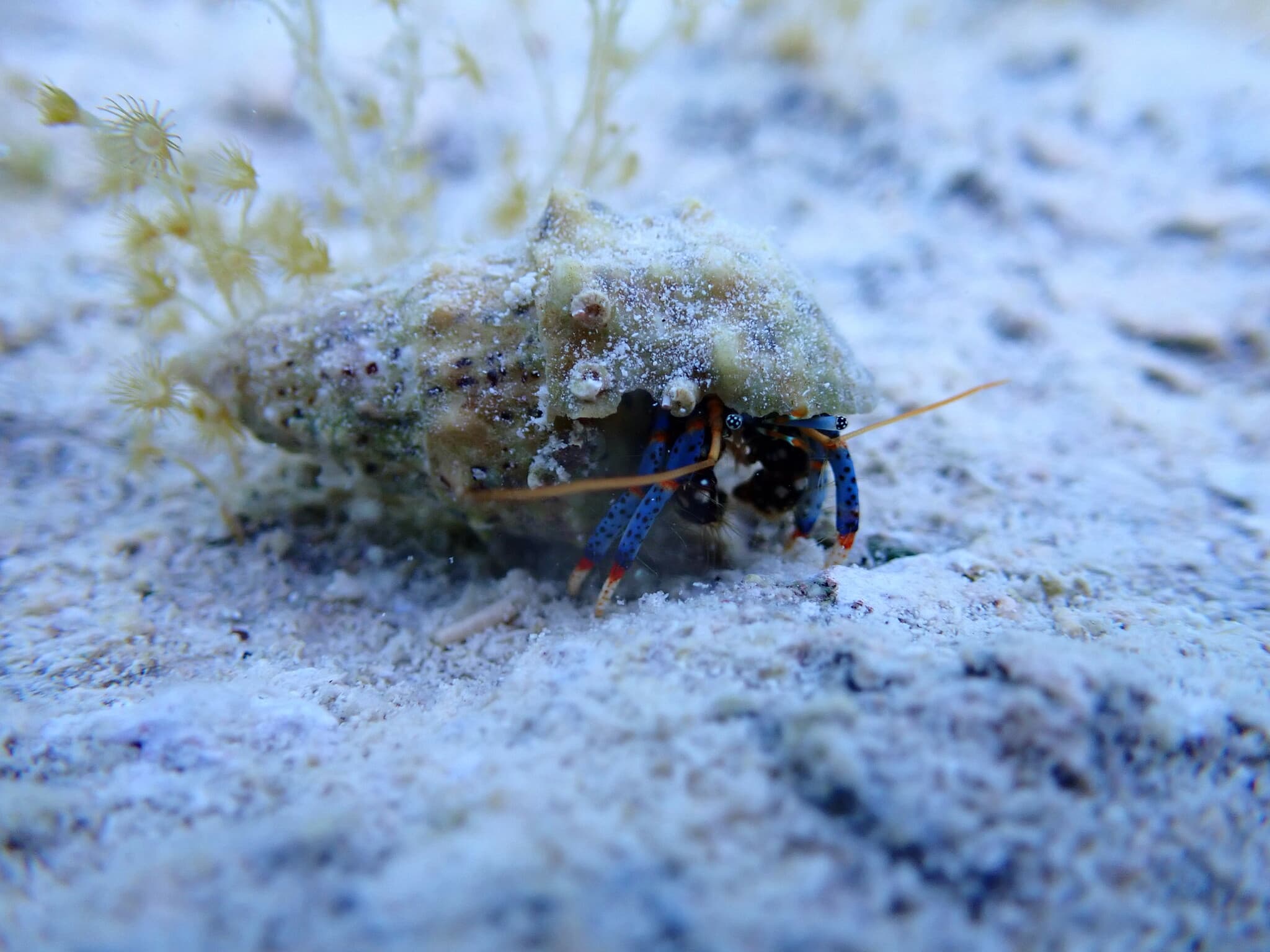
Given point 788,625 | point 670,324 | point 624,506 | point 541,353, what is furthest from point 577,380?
point 788,625

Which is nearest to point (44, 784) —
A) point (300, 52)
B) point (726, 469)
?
point (726, 469)

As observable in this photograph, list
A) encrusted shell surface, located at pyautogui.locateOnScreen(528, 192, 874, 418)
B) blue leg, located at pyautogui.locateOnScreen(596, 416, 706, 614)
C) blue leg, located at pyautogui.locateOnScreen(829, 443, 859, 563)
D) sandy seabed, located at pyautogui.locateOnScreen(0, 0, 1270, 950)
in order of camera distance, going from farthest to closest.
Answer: blue leg, located at pyautogui.locateOnScreen(829, 443, 859, 563) < blue leg, located at pyautogui.locateOnScreen(596, 416, 706, 614) < encrusted shell surface, located at pyautogui.locateOnScreen(528, 192, 874, 418) < sandy seabed, located at pyautogui.locateOnScreen(0, 0, 1270, 950)

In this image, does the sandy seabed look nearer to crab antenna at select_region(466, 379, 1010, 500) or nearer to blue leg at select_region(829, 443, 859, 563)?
blue leg at select_region(829, 443, 859, 563)

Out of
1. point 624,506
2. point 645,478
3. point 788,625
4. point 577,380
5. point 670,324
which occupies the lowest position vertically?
point 788,625

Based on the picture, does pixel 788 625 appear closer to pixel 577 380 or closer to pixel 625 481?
pixel 625 481

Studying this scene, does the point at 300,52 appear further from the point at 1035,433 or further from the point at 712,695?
the point at 1035,433

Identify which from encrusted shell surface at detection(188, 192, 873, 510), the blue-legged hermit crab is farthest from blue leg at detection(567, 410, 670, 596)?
encrusted shell surface at detection(188, 192, 873, 510)

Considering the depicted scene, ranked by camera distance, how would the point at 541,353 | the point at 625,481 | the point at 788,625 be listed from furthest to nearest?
the point at 541,353 → the point at 625,481 → the point at 788,625
